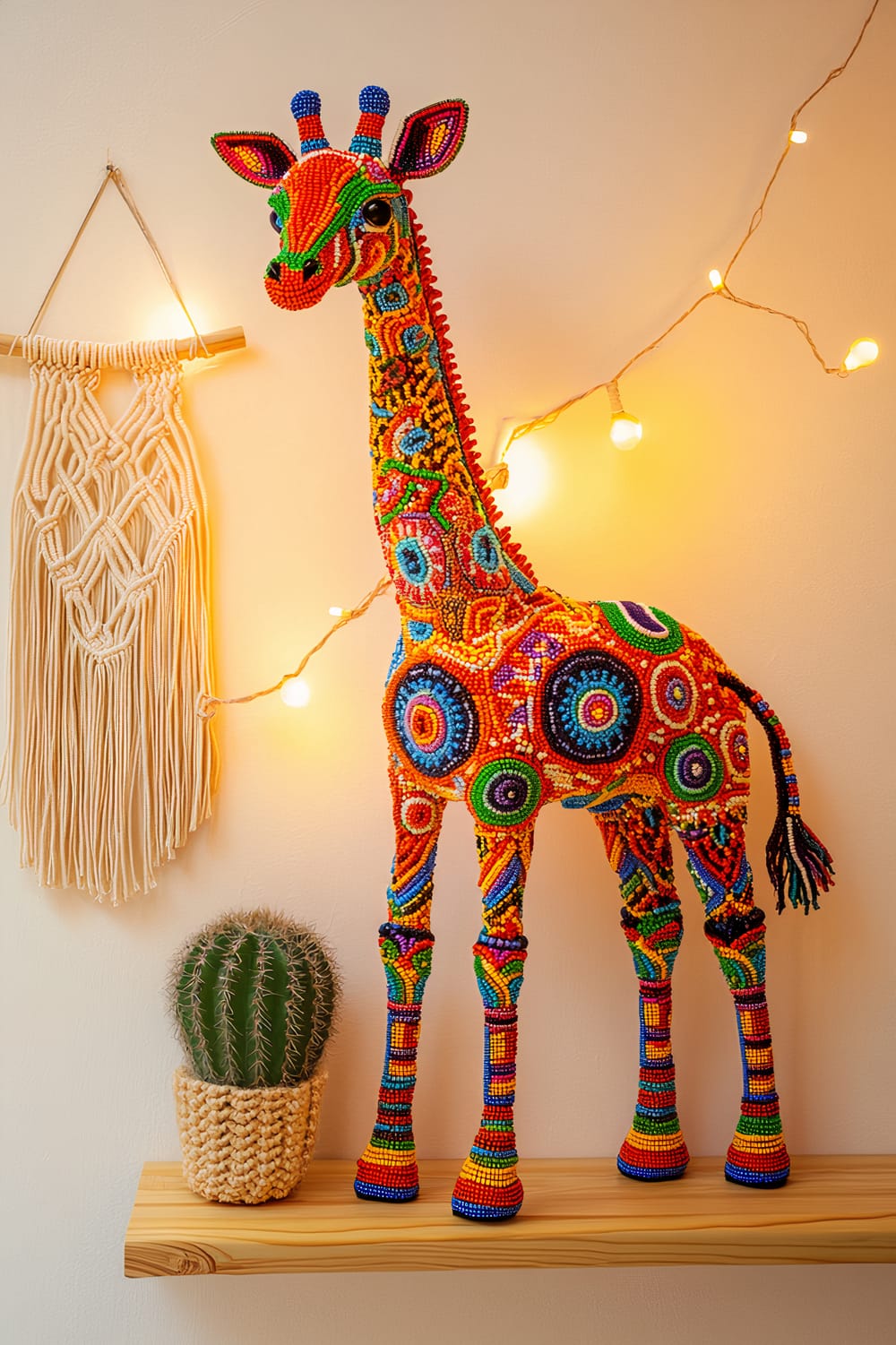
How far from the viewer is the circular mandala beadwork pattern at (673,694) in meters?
1.03

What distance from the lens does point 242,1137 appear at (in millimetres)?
1031

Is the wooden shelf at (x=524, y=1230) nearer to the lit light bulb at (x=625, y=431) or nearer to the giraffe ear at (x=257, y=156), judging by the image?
the lit light bulb at (x=625, y=431)

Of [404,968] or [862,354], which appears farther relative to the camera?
[862,354]

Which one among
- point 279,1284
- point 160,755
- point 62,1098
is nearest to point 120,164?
point 160,755

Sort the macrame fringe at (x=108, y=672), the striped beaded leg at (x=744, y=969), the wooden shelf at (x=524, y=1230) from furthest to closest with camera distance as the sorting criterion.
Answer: the macrame fringe at (x=108, y=672) < the striped beaded leg at (x=744, y=969) < the wooden shelf at (x=524, y=1230)

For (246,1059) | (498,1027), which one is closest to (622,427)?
(498,1027)

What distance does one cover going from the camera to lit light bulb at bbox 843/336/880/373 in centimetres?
121

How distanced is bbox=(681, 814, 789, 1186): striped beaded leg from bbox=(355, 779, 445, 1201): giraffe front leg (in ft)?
0.81

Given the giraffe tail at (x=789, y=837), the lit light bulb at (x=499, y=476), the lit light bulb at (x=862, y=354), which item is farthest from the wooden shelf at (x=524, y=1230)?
the lit light bulb at (x=862, y=354)

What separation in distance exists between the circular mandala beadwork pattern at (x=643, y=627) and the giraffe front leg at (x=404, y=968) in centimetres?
23

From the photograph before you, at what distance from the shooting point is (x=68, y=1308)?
3.84 feet

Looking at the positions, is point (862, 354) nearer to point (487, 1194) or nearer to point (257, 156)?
point (257, 156)

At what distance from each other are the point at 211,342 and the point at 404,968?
0.67m

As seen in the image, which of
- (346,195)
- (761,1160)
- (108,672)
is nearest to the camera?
(346,195)
